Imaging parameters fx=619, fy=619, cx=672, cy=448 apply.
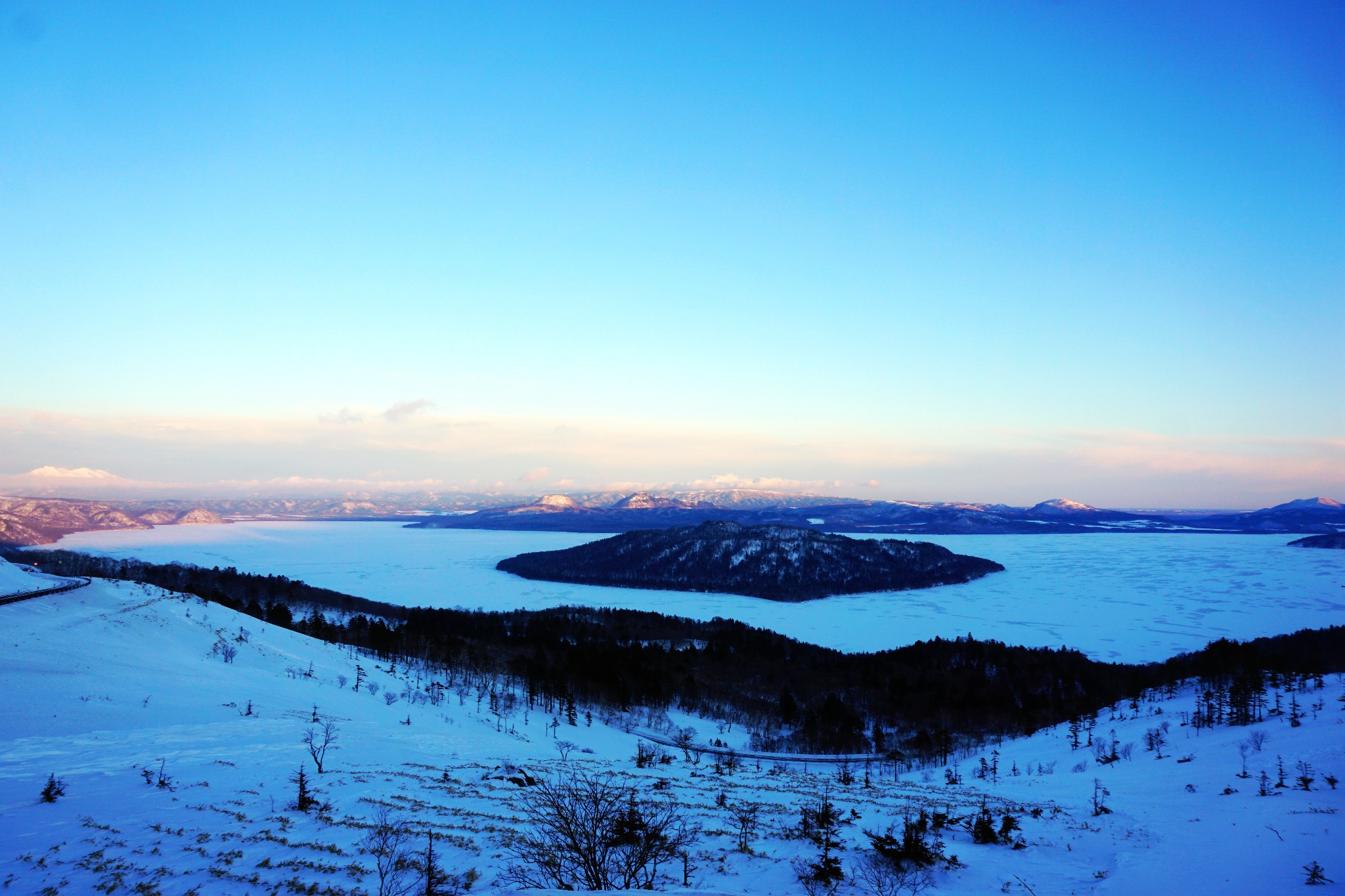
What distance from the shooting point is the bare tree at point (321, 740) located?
931 inches

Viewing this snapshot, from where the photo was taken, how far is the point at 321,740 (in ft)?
87.5

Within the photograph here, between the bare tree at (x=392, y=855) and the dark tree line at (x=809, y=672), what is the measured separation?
38182mm

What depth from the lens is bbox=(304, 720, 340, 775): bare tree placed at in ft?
77.6

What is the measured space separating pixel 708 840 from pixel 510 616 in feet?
350

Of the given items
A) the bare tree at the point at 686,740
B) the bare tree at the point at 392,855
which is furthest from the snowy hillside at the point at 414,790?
the bare tree at the point at 686,740

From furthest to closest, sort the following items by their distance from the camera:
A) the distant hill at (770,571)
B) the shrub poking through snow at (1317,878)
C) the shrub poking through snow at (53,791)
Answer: the distant hill at (770,571) → the shrub poking through snow at (53,791) → the shrub poking through snow at (1317,878)

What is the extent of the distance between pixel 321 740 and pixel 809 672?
66895 mm

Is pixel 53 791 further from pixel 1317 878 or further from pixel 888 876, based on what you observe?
pixel 1317 878

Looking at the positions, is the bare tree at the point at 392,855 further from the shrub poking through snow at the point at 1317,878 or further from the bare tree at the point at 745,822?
the shrub poking through snow at the point at 1317,878

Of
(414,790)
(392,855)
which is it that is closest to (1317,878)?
(392,855)

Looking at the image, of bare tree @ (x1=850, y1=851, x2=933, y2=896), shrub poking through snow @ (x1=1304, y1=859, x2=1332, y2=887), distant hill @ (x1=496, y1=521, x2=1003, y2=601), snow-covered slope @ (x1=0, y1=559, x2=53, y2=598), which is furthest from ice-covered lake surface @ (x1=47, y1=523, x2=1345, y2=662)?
shrub poking through snow @ (x1=1304, y1=859, x2=1332, y2=887)

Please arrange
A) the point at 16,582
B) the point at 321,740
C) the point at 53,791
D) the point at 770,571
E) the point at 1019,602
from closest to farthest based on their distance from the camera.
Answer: the point at 53,791, the point at 321,740, the point at 16,582, the point at 1019,602, the point at 770,571

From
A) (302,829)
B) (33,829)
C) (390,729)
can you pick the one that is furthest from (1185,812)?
(390,729)

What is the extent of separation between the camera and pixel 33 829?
13609 mm
